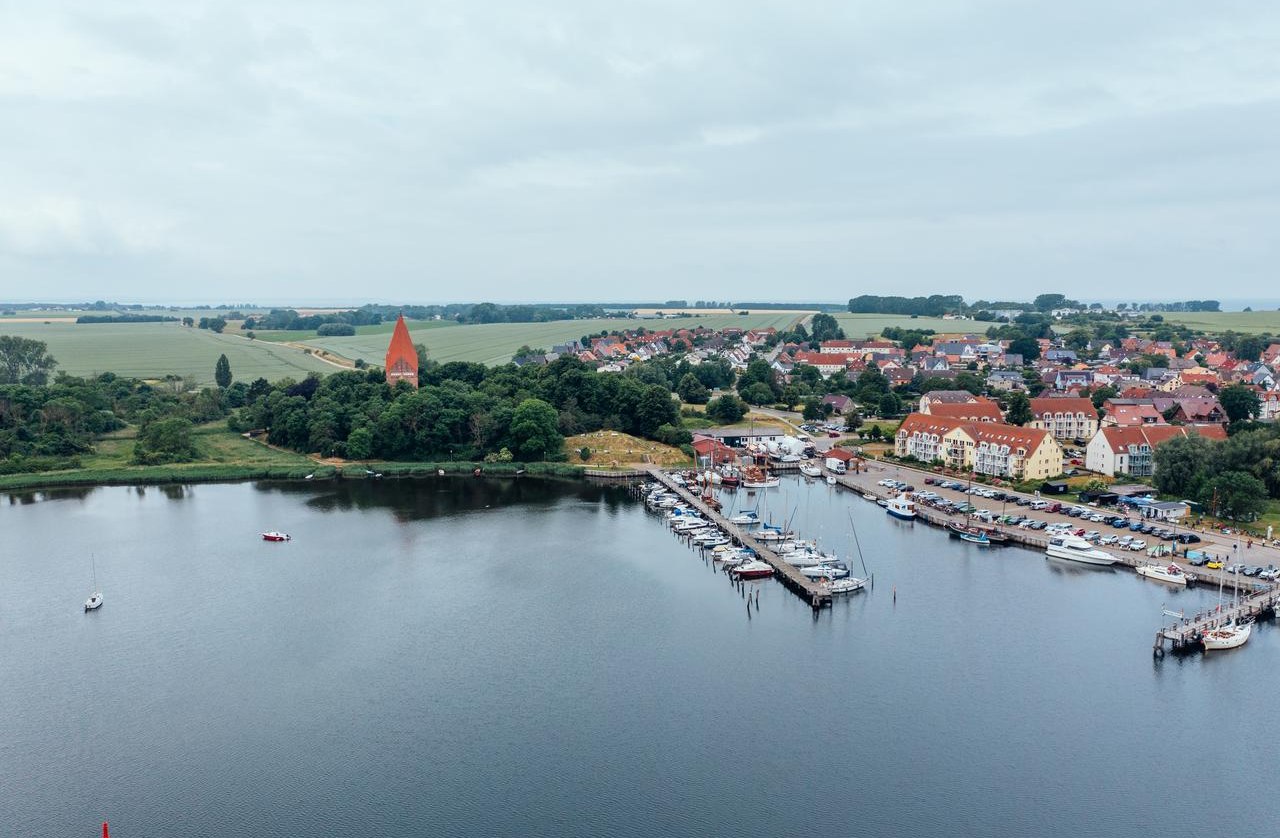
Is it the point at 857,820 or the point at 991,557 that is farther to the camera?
the point at 991,557

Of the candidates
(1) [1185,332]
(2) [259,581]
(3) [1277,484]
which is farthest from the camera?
(1) [1185,332]

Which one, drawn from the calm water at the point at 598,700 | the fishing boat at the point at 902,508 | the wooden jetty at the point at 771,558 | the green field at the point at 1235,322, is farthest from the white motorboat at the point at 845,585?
the green field at the point at 1235,322

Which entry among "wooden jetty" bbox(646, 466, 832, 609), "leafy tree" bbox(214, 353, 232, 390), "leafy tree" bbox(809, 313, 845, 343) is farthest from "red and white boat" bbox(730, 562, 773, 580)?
"leafy tree" bbox(809, 313, 845, 343)

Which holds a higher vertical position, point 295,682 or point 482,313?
point 482,313

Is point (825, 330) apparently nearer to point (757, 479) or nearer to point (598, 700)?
point (757, 479)

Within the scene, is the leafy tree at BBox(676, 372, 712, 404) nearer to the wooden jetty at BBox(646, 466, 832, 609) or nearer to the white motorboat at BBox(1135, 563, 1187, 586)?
the wooden jetty at BBox(646, 466, 832, 609)

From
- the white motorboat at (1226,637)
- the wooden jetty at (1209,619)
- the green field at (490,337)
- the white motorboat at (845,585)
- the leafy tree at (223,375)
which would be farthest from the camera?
the green field at (490,337)

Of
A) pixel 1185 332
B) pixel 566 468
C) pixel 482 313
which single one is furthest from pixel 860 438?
pixel 482 313

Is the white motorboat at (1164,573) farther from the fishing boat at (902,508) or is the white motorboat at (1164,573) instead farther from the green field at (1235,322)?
the green field at (1235,322)

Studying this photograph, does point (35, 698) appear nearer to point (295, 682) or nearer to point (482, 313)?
point (295, 682)
